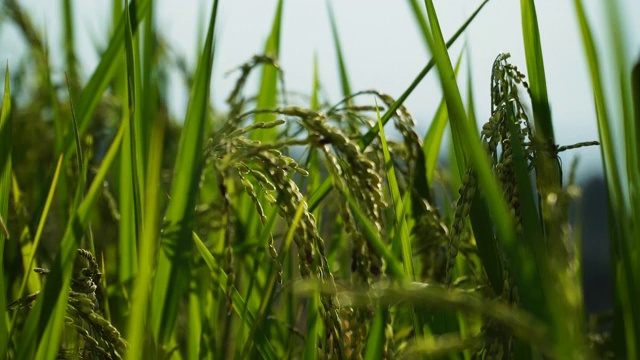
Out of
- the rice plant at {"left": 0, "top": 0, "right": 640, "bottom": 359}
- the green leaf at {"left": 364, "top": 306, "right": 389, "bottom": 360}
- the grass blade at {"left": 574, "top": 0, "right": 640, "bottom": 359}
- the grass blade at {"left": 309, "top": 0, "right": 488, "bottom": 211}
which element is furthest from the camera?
the grass blade at {"left": 309, "top": 0, "right": 488, "bottom": 211}

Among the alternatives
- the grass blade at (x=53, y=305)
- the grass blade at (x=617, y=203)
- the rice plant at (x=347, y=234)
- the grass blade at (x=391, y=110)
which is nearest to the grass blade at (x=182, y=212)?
the rice plant at (x=347, y=234)

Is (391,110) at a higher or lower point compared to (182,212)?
higher

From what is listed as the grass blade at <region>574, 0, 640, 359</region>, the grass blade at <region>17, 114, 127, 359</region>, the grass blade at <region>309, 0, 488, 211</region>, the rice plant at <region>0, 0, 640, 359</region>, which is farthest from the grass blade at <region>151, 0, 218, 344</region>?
the grass blade at <region>574, 0, 640, 359</region>

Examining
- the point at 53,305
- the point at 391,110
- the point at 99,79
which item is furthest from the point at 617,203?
the point at 99,79

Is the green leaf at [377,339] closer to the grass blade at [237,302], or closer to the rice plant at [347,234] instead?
the rice plant at [347,234]

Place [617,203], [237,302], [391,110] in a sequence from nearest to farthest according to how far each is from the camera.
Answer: [617,203] → [237,302] → [391,110]

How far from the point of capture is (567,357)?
0.62 metres

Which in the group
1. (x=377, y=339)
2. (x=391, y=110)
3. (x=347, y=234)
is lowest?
(x=377, y=339)

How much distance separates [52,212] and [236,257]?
3.22ft

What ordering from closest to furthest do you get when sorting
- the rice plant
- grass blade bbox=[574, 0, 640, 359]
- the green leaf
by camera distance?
1. the rice plant
2. grass blade bbox=[574, 0, 640, 359]
3. the green leaf

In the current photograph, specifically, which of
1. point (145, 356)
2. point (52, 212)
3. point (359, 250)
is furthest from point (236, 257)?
point (52, 212)

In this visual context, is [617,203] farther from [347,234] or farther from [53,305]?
[53,305]

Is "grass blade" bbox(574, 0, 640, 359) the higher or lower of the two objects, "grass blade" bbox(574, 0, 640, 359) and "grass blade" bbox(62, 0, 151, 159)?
the lower

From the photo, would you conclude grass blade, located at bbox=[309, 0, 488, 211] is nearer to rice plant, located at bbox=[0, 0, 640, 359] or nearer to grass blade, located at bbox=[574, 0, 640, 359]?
rice plant, located at bbox=[0, 0, 640, 359]
